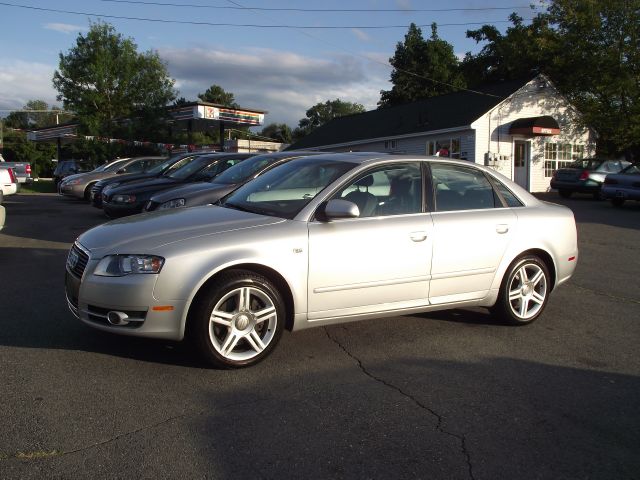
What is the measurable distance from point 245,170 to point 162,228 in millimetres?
5821

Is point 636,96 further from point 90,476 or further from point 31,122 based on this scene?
point 31,122

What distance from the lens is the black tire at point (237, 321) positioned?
13.6 feet

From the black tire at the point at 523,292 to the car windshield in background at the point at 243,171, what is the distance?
17.7 ft

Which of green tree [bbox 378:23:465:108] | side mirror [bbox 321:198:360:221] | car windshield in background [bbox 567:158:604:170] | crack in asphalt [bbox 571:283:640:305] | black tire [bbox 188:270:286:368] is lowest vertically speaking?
crack in asphalt [bbox 571:283:640:305]

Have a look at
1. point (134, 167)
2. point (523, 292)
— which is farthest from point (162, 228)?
point (134, 167)

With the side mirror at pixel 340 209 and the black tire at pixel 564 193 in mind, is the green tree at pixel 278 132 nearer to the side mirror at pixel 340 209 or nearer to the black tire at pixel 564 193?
the black tire at pixel 564 193

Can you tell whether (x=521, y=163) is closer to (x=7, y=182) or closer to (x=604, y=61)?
(x=604, y=61)

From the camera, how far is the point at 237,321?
428 centimetres

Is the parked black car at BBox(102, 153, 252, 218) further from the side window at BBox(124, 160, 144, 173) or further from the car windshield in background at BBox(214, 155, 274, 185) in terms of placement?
the side window at BBox(124, 160, 144, 173)

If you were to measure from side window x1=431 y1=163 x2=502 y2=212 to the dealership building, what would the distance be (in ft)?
58.9

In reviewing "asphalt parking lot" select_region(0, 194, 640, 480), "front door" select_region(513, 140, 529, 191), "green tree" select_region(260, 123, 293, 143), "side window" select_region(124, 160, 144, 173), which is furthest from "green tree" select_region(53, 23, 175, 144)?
"green tree" select_region(260, 123, 293, 143)

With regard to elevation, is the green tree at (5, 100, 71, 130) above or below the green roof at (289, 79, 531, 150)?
above

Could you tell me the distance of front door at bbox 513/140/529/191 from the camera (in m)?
26.2

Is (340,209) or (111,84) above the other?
(111,84)
